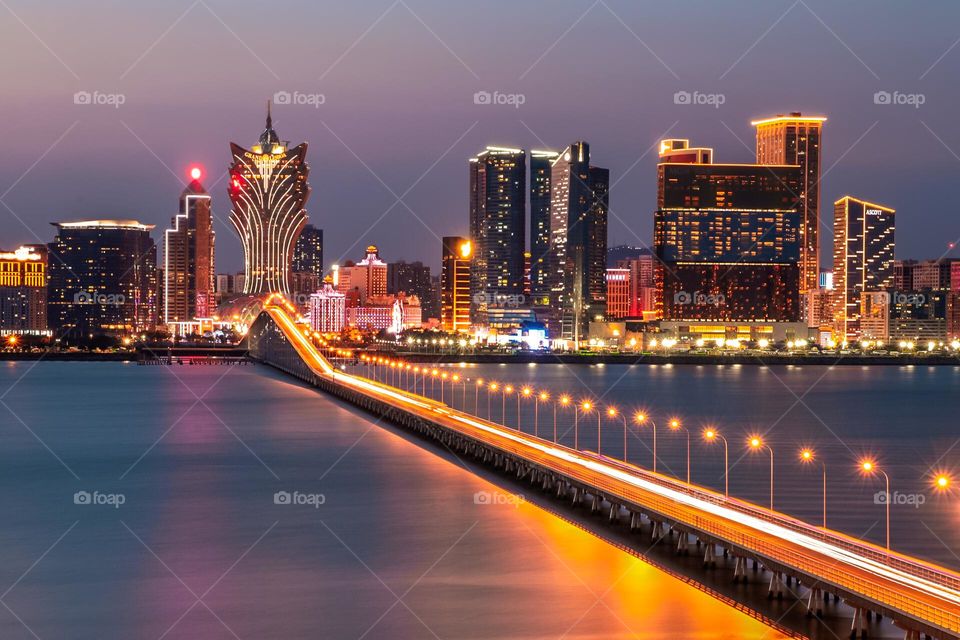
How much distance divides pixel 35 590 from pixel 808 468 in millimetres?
35234

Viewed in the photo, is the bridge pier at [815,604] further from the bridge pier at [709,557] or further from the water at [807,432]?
the water at [807,432]

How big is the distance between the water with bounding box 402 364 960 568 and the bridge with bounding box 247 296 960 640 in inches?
248

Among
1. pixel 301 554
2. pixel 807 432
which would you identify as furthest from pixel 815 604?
pixel 807 432

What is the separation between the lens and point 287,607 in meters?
31.5

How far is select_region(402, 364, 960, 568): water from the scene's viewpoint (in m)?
44.7

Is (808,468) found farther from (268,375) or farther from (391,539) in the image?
(268,375)

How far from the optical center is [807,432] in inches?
3221

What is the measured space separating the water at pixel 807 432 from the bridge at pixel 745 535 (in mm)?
6304

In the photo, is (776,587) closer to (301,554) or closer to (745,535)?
(745,535)

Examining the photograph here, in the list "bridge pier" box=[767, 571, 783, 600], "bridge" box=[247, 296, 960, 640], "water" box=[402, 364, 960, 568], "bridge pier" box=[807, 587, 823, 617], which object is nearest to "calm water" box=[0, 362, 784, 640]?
"bridge pier" box=[767, 571, 783, 600]

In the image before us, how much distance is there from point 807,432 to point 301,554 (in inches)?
1974

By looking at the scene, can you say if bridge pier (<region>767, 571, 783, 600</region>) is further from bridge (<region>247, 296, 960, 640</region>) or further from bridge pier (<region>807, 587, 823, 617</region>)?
bridge pier (<region>807, 587, 823, 617</region>)

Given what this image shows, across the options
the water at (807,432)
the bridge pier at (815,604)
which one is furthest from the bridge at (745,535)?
the water at (807,432)

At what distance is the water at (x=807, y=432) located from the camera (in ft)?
147
